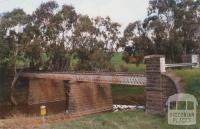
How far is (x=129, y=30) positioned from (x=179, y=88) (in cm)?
3346

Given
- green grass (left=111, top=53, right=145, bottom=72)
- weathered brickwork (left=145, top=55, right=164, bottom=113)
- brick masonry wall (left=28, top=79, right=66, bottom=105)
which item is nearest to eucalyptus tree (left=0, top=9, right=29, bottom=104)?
brick masonry wall (left=28, top=79, right=66, bottom=105)

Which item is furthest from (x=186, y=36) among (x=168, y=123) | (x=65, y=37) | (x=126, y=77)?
(x=168, y=123)

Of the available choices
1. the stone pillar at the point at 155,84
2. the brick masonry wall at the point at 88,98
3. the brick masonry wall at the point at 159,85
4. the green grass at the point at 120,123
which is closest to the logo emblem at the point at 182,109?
the green grass at the point at 120,123

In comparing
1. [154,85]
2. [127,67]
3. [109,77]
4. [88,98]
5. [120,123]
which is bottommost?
[120,123]

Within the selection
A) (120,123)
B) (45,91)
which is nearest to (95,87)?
(45,91)

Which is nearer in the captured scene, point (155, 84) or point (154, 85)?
point (155, 84)

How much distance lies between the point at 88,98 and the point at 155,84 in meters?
15.1

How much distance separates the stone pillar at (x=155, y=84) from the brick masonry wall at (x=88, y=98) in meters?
12.4

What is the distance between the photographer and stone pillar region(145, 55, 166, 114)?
3178 cm

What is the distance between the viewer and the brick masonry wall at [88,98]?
147ft

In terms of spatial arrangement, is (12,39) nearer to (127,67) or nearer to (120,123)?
(127,67)

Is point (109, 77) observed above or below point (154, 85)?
above

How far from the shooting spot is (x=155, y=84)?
32812 millimetres

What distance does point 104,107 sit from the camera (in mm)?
47531
